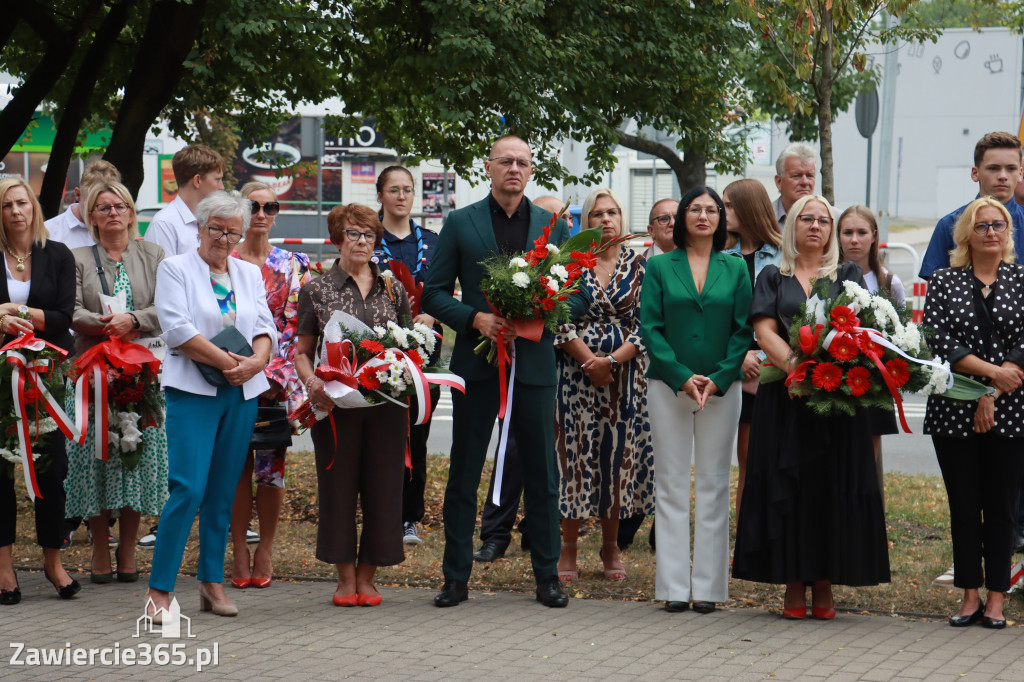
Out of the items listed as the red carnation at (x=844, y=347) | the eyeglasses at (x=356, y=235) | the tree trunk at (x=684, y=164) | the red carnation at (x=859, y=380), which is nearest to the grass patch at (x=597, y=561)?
the red carnation at (x=859, y=380)

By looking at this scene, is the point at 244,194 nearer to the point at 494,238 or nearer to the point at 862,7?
the point at 494,238

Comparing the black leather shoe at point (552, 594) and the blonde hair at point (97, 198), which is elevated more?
the blonde hair at point (97, 198)

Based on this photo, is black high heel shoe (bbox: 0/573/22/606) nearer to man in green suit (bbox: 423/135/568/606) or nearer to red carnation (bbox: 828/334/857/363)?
man in green suit (bbox: 423/135/568/606)

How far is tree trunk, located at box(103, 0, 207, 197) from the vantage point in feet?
36.6

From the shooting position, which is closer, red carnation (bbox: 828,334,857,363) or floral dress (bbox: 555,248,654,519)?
red carnation (bbox: 828,334,857,363)

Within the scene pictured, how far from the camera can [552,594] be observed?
6785 mm

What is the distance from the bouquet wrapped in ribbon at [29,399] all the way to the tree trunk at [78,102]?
5.49 meters

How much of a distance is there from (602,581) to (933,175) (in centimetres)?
4160

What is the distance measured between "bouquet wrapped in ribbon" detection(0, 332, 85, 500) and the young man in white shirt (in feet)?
4.49

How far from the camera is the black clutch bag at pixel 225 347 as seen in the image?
6285 millimetres

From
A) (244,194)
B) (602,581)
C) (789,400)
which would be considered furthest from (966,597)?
(244,194)

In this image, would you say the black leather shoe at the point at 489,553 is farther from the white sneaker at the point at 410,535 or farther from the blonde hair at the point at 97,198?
the blonde hair at the point at 97,198

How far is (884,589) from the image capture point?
23.4ft

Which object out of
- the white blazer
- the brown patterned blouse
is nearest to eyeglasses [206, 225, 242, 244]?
the white blazer
